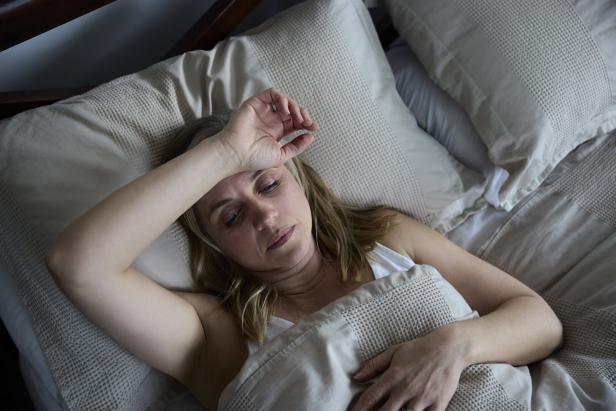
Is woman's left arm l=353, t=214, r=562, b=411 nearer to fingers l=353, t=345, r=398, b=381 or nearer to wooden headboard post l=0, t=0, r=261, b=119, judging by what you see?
fingers l=353, t=345, r=398, b=381

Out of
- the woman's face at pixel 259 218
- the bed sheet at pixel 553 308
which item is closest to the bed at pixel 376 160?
the bed sheet at pixel 553 308

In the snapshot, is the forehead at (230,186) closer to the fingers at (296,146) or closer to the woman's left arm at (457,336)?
the fingers at (296,146)

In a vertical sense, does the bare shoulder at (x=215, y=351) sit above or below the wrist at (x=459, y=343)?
below

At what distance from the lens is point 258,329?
1.08 meters

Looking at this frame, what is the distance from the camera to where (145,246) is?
960 mm

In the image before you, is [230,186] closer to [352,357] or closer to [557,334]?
[352,357]

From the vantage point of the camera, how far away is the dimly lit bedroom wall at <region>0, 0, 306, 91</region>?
132 centimetres

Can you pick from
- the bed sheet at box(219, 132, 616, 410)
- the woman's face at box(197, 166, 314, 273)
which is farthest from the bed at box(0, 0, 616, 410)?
the woman's face at box(197, 166, 314, 273)

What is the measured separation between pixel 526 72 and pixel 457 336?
0.62m

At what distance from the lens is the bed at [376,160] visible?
1.00 metres

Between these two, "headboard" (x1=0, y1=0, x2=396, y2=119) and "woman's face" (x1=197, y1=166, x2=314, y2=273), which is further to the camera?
"woman's face" (x1=197, y1=166, x2=314, y2=273)

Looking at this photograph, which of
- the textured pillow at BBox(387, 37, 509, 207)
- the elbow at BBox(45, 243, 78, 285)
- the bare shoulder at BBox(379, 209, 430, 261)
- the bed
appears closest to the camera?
the elbow at BBox(45, 243, 78, 285)

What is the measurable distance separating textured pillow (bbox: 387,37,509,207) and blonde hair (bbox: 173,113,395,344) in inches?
10.5

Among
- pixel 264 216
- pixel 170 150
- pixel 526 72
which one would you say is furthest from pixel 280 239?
pixel 526 72
